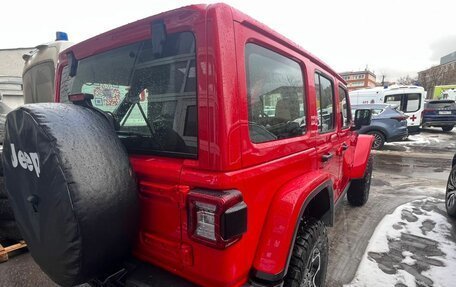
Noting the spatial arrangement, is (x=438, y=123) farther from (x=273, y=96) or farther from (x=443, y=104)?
(x=273, y=96)

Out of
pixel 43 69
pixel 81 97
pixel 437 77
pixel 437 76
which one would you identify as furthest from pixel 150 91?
pixel 437 76

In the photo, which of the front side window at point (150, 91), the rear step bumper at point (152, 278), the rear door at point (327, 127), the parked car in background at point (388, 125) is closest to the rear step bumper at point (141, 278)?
the rear step bumper at point (152, 278)

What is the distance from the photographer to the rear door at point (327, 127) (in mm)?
2332

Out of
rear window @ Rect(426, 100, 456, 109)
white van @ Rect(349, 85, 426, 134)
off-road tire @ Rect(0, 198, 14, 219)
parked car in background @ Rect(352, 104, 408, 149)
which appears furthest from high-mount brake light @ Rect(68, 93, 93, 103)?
rear window @ Rect(426, 100, 456, 109)

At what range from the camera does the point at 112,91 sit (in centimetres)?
187

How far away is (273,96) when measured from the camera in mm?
1751

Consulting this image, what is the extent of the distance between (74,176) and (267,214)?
980mm

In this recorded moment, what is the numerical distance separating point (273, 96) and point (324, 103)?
1035 mm

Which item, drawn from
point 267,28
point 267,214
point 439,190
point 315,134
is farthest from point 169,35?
point 439,190

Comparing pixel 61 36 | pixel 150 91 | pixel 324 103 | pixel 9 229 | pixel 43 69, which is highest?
pixel 61 36

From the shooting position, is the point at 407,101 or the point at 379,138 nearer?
the point at 379,138

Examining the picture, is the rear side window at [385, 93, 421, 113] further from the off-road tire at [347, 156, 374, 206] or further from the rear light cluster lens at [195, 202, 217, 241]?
the rear light cluster lens at [195, 202, 217, 241]

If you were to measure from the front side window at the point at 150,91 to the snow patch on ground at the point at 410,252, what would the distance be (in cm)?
213

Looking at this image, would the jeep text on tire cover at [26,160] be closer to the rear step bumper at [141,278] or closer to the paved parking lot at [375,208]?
the rear step bumper at [141,278]
